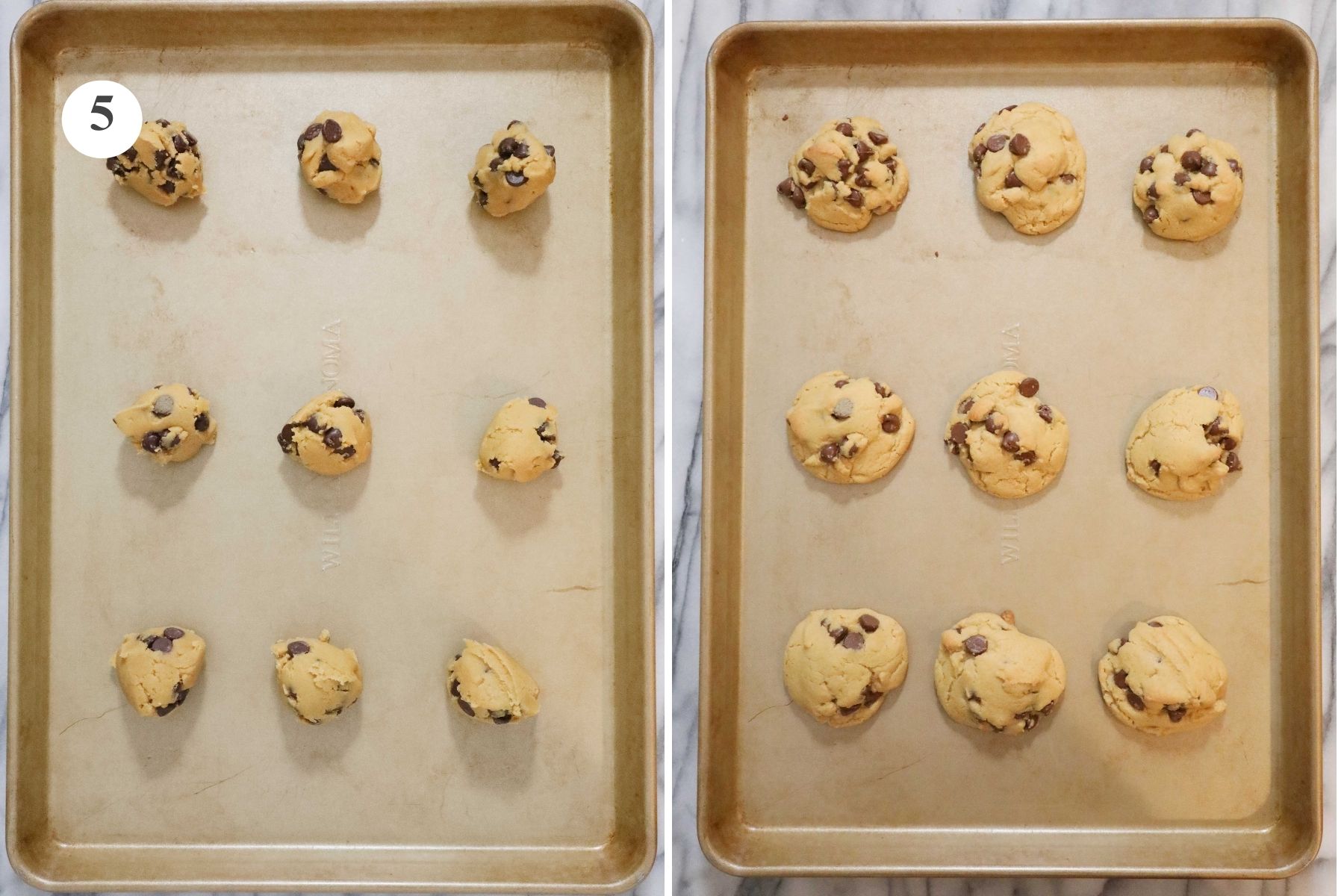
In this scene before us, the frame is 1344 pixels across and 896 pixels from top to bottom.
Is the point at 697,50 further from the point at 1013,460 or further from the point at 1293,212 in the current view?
the point at 1293,212

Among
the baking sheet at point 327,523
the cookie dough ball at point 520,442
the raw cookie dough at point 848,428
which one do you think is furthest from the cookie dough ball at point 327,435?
the raw cookie dough at point 848,428

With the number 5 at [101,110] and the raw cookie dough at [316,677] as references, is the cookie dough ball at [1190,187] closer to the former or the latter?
the raw cookie dough at [316,677]

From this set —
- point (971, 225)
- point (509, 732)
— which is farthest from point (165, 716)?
point (971, 225)

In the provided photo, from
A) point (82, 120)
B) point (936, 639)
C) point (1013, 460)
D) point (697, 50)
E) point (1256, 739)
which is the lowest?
point (1256, 739)

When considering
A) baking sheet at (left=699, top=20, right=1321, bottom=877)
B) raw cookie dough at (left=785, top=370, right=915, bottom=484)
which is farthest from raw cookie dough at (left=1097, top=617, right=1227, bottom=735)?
raw cookie dough at (left=785, top=370, right=915, bottom=484)

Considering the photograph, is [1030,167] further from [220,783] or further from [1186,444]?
[220,783]
